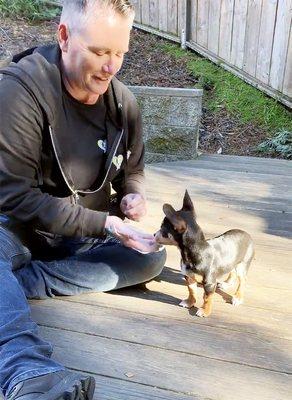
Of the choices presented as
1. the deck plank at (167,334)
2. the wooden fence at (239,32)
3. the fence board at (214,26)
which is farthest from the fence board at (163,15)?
the deck plank at (167,334)

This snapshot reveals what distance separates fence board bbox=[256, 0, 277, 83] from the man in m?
3.85

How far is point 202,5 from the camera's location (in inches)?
263

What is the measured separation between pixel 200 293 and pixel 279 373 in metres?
0.55

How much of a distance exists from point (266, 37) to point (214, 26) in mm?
1152

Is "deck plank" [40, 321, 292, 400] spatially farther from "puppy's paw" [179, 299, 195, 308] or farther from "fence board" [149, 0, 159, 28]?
"fence board" [149, 0, 159, 28]

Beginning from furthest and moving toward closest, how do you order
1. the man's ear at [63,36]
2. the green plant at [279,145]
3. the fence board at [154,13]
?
1. the fence board at [154,13]
2. the green plant at [279,145]
3. the man's ear at [63,36]

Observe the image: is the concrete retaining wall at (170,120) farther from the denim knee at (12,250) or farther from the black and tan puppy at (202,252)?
the denim knee at (12,250)

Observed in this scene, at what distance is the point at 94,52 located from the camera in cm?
180

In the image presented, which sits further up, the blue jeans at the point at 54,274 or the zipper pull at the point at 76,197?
the zipper pull at the point at 76,197

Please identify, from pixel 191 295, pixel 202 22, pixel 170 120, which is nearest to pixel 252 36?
pixel 202 22

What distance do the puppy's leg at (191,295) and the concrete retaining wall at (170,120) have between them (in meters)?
2.42

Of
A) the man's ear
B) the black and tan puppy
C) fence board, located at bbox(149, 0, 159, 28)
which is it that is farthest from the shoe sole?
fence board, located at bbox(149, 0, 159, 28)

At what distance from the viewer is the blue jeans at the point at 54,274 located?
1.55 meters

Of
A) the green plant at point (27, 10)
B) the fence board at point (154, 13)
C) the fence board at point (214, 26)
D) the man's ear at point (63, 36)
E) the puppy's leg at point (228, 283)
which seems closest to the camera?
the man's ear at point (63, 36)
